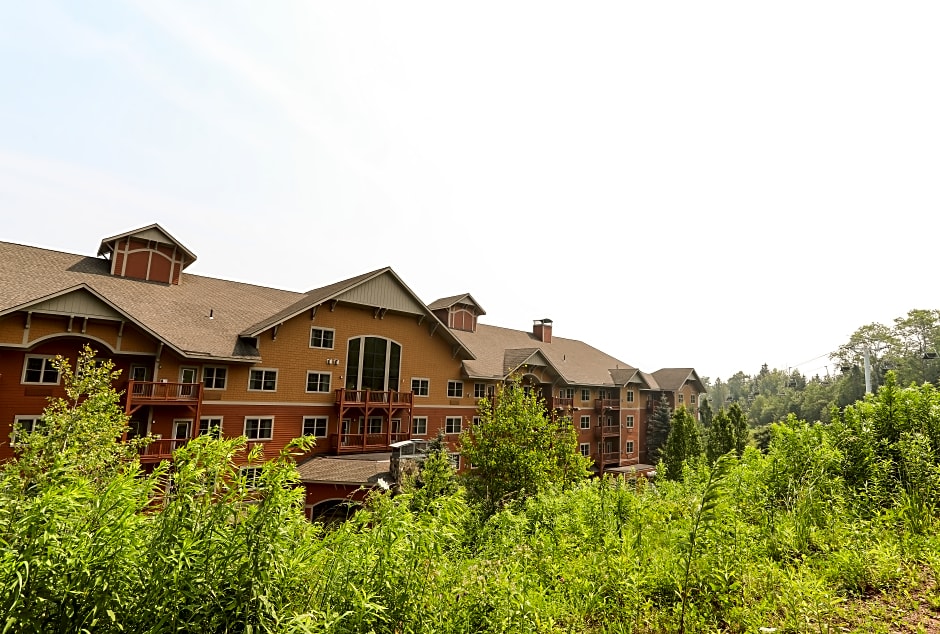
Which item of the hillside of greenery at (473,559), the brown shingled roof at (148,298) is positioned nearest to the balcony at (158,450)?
the brown shingled roof at (148,298)

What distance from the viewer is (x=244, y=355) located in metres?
21.1

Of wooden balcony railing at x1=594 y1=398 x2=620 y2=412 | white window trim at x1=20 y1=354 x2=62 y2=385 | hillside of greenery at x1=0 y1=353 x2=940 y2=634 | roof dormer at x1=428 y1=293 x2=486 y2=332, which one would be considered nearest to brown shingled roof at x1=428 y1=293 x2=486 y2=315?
roof dormer at x1=428 y1=293 x2=486 y2=332

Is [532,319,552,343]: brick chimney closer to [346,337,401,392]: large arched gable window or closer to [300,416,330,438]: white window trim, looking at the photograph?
[346,337,401,392]: large arched gable window

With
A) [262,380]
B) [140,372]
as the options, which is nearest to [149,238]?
[140,372]

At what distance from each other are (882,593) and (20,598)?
642cm

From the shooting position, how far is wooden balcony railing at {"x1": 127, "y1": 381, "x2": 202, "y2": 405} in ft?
58.3

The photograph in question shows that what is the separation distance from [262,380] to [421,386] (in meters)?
9.00

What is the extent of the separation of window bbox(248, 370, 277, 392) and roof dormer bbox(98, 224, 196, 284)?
674 centimetres

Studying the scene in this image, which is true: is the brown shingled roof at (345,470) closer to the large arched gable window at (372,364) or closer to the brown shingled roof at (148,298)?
the large arched gable window at (372,364)

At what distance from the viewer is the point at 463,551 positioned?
4906 mm

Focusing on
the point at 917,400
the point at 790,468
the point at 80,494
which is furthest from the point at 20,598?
the point at 917,400

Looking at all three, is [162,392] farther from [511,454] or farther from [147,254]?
[511,454]

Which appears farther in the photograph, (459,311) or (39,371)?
(459,311)

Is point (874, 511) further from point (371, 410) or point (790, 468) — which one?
point (371, 410)
